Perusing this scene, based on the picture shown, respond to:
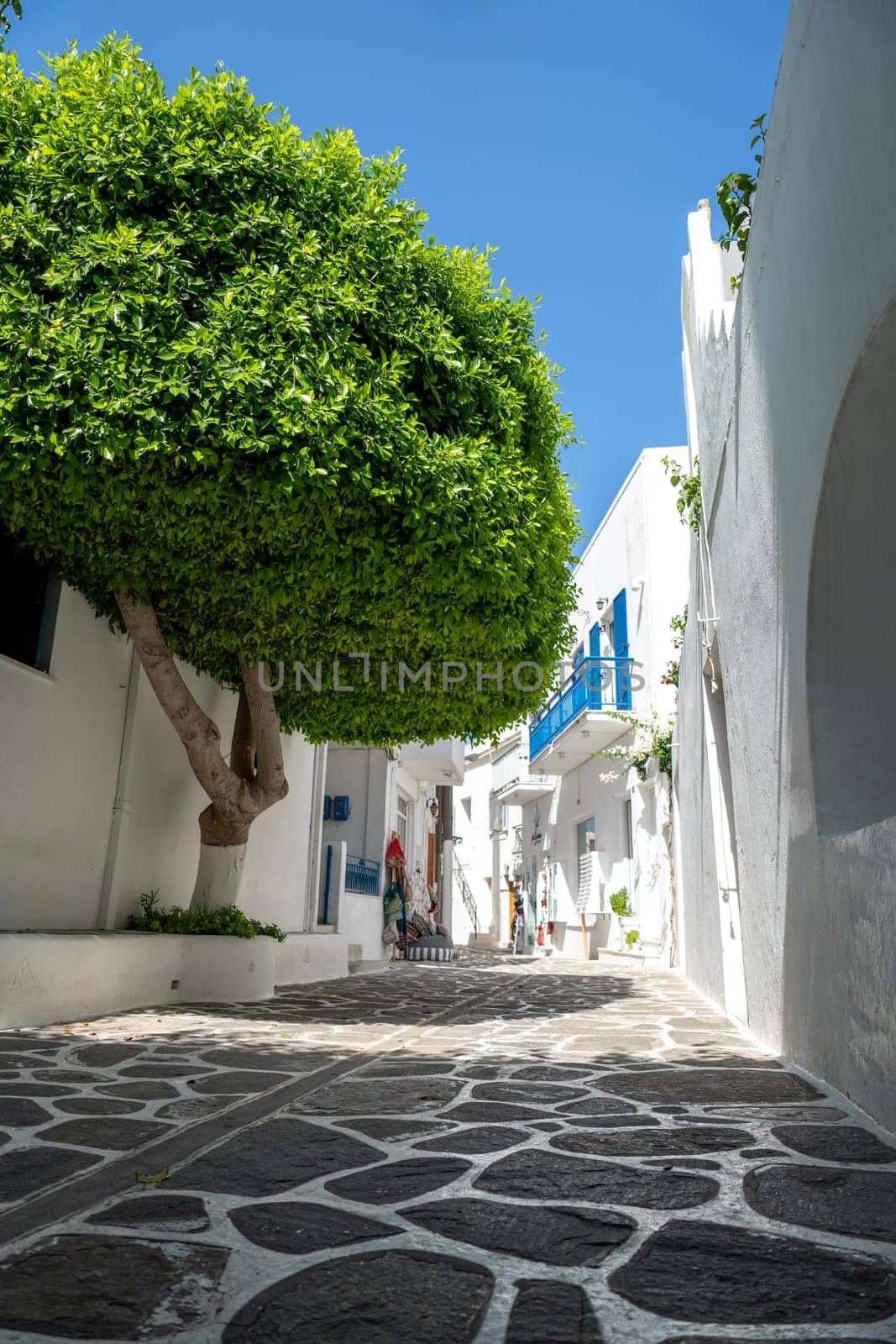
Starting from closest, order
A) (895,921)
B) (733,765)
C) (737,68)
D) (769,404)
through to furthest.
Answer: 1. (895,921)
2. (769,404)
3. (737,68)
4. (733,765)

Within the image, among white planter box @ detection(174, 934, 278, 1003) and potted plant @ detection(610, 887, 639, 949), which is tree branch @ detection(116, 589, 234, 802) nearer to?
white planter box @ detection(174, 934, 278, 1003)

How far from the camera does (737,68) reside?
19.9 feet

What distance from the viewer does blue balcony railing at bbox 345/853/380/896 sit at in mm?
14883

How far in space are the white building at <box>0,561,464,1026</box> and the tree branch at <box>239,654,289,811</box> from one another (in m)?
1.14

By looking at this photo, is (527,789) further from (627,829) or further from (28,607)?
(28,607)

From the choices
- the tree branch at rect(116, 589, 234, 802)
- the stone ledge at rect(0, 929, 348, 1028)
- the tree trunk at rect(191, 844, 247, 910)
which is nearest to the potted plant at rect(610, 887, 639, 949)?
the stone ledge at rect(0, 929, 348, 1028)

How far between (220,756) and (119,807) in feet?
3.62

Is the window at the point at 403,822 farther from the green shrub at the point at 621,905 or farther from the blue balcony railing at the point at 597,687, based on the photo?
the green shrub at the point at 621,905

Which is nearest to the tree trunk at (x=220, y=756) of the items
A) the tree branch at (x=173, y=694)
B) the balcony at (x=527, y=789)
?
the tree branch at (x=173, y=694)

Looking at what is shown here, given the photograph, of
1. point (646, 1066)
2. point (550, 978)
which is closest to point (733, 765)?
point (646, 1066)

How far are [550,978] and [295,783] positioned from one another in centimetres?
437

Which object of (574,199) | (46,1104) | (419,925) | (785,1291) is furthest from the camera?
(419,925)

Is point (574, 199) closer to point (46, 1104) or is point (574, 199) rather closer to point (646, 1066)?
point (646, 1066)

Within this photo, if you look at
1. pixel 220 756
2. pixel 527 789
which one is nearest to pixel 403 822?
pixel 527 789
